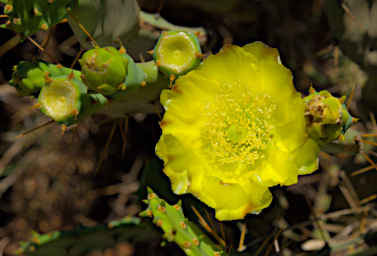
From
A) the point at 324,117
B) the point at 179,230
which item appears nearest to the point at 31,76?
the point at 179,230

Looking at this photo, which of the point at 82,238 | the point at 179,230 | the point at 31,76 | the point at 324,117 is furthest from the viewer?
the point at 82,238

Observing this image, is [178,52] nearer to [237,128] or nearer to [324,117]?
[237,128]

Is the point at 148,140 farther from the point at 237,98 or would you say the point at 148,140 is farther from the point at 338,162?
the point at 237,98

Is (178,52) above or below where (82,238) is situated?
above

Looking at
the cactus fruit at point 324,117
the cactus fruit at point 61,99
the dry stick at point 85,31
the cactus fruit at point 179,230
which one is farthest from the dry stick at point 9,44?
the cactus fruit at point 324,117

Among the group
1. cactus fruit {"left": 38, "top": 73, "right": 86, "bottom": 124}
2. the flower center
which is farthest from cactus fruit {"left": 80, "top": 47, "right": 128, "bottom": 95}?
the flower center

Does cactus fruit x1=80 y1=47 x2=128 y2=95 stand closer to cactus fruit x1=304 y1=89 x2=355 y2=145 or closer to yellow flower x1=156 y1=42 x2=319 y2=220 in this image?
yellow flower x1=156 y1=42 x2=319 y2=220

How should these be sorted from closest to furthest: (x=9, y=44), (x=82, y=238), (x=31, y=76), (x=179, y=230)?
(x=31, y=76), (x=179, y=230), (x=82, y=238), (x=9, y=44)
